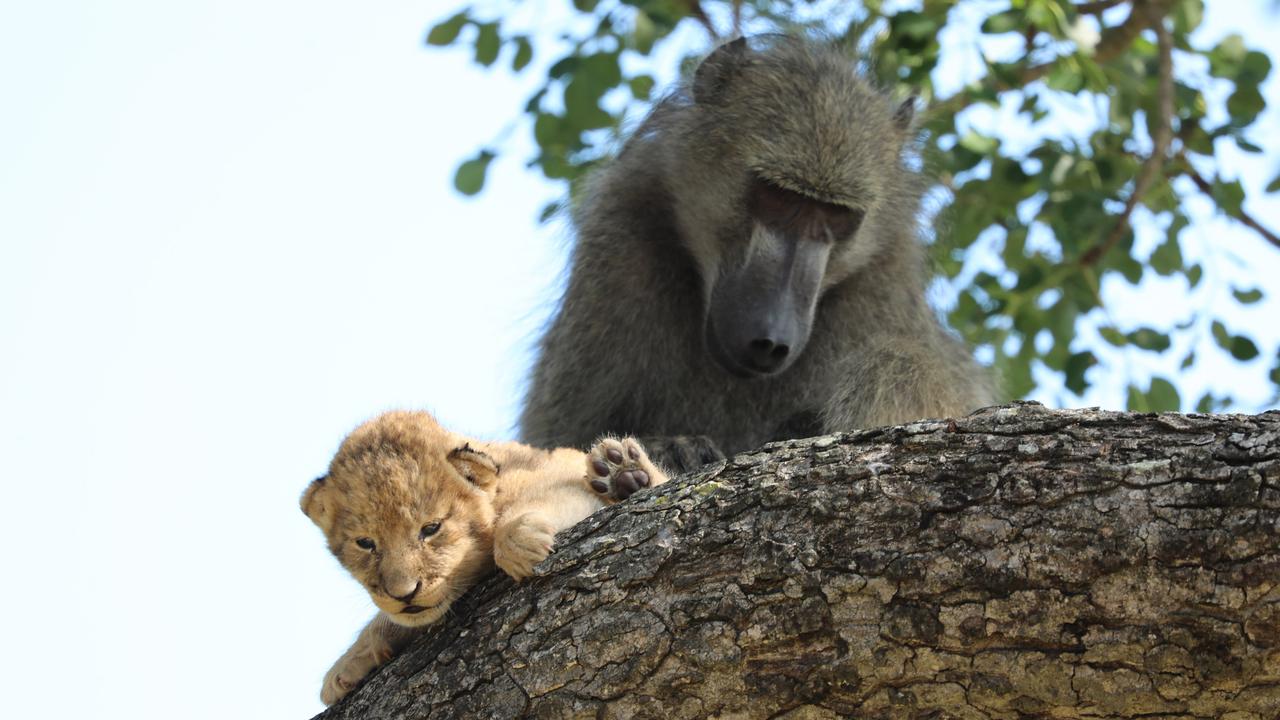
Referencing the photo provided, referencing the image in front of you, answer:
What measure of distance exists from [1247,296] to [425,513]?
542 cm

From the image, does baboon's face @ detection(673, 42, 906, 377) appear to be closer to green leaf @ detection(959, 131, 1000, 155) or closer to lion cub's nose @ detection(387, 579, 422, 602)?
green leaf @ detection(959, 131, 1000, 155)

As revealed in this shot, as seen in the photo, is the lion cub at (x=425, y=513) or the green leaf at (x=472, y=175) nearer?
the lion cub at (x=425, y=513)

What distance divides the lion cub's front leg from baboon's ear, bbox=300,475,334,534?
1.00 feet

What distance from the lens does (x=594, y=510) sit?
358cm

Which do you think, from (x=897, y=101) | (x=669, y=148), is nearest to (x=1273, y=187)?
(x=897, y=101)

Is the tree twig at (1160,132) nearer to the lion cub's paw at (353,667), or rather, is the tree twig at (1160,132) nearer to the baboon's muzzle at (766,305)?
the baboon's muzzle at (766,305)

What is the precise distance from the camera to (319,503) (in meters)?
3.49

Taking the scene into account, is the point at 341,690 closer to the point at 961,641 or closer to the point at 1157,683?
the point at 961,641

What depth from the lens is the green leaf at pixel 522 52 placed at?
25.0 ft

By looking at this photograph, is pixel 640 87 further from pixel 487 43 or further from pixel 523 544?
pixel 523 544

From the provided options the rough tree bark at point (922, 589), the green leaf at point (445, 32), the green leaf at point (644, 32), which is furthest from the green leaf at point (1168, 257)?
the rough tree bark at point (922, 589)

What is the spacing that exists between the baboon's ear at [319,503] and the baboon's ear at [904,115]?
139 inches

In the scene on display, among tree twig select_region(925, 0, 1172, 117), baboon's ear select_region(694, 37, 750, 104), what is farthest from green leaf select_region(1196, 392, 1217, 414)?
baboon's ear select_region(694, 37, 750, 104)

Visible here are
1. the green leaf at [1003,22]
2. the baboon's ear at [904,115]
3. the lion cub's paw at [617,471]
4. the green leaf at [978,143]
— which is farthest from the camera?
the green leaf at [978,143]
